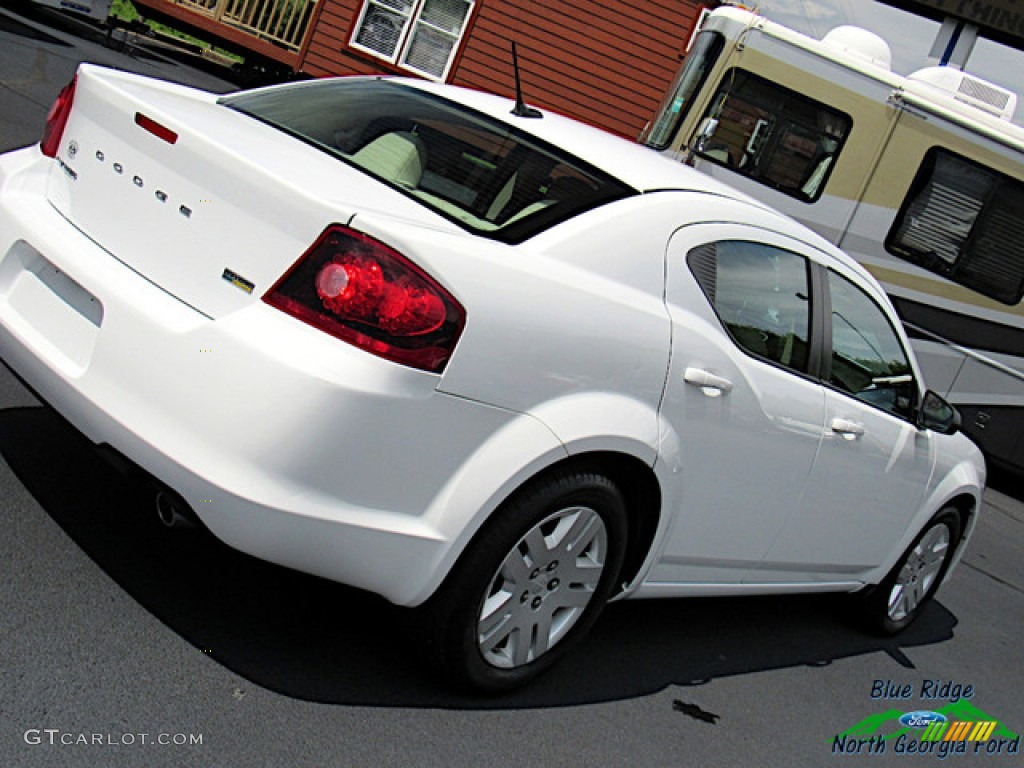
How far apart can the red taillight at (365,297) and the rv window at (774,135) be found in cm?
855

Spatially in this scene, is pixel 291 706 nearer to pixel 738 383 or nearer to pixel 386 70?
pixel 738 383

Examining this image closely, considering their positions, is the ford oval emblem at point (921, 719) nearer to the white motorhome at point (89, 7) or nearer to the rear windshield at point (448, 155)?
the rear windshield at point (448, 155)

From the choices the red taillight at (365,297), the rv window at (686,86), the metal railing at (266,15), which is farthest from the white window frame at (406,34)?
the red taillight at (365,297)

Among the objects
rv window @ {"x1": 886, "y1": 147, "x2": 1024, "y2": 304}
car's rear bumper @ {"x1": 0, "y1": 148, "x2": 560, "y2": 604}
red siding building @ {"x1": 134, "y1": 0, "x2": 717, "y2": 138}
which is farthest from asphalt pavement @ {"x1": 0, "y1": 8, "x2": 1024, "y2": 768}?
red siding building @ {"x1": 134, "y1": 0, "x2": 717, "y2": 138}

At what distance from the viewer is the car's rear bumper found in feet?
9.89

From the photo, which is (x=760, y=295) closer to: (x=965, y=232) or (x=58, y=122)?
(x=58, y=122)

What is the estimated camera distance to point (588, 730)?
3.86 m

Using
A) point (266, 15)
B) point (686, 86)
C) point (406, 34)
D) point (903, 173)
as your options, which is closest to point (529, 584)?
point (903, 173)

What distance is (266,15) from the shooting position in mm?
23516

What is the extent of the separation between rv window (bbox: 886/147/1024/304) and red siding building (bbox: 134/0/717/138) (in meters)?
12.4

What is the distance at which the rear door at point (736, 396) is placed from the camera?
3922 mm

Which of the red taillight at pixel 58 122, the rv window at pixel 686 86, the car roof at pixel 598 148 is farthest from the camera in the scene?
the rv window at pixel 686 86

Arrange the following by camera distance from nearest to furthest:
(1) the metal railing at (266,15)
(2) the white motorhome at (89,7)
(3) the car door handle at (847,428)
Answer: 1. (3) the car door handle at (847,428)
2. (2) the white motorhome at (89,7)
3. (1) the metal railing at (266,15)

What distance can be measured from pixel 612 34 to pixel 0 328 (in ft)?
67.4
